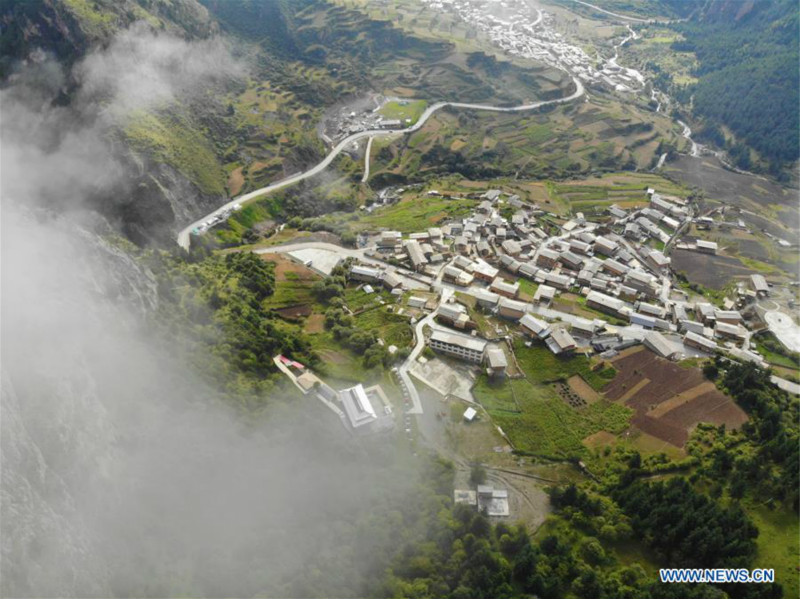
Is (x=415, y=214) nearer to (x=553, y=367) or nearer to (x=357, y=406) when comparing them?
(x=553, y=367)

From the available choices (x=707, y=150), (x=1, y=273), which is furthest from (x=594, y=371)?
(x=707, y=150)

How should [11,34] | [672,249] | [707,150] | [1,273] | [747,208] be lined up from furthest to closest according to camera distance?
[707,150], [747,208], [11,34], [672,249], [1,273]

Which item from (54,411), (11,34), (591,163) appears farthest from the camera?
(591,163)

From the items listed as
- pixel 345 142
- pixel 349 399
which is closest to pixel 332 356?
pixel 349 399

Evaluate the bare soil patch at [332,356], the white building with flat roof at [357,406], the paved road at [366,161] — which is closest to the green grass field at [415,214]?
the paved road at [366,161]

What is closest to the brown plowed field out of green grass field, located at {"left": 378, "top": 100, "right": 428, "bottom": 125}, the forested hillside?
green grass field, located at {"left": 378, "top": 100, "right": 428, "bottom": 125}

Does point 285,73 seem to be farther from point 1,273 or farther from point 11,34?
point 1,273

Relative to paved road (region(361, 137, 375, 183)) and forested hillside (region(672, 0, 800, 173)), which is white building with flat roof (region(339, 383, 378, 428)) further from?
forested hillside (region(672, 0, 800, 173))

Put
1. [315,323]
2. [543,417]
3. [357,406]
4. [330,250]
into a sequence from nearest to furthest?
[357,406] < [543,417] < [315,323] < [330,250]
